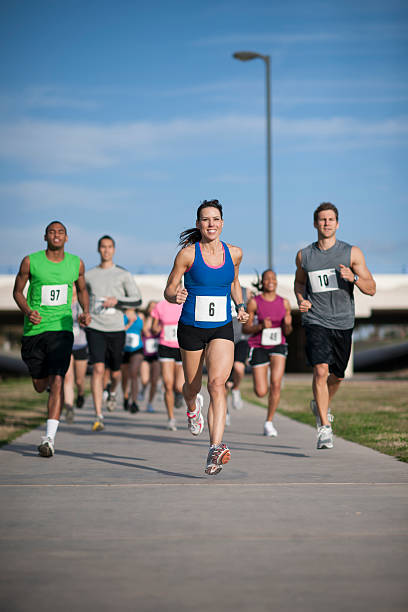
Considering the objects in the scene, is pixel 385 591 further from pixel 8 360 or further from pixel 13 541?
pixel 8 360

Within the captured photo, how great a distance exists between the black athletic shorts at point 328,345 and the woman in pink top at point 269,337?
177 cm

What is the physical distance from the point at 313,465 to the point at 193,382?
1217 mm

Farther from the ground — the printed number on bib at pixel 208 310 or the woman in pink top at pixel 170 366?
the printed number on bib at pixel 208 310

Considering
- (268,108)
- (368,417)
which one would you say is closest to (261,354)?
(368,417)

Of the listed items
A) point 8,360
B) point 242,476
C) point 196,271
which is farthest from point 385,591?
point 8,360

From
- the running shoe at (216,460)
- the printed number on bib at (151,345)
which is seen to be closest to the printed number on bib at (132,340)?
the printed number on bib at (151,345)

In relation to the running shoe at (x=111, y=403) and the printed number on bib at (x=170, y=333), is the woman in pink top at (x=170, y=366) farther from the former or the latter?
the running shoe at (x=111, y=403)

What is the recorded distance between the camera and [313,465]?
7.28 meters

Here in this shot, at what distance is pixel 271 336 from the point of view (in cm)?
1062

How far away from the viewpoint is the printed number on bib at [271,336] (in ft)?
34.7

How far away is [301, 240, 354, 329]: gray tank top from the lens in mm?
8469

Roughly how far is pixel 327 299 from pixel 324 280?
0.62 feet

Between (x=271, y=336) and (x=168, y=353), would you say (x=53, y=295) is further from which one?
(x=168, y=353)

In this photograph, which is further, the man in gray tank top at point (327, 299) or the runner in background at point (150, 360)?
the runner in background at point (150, 360)
